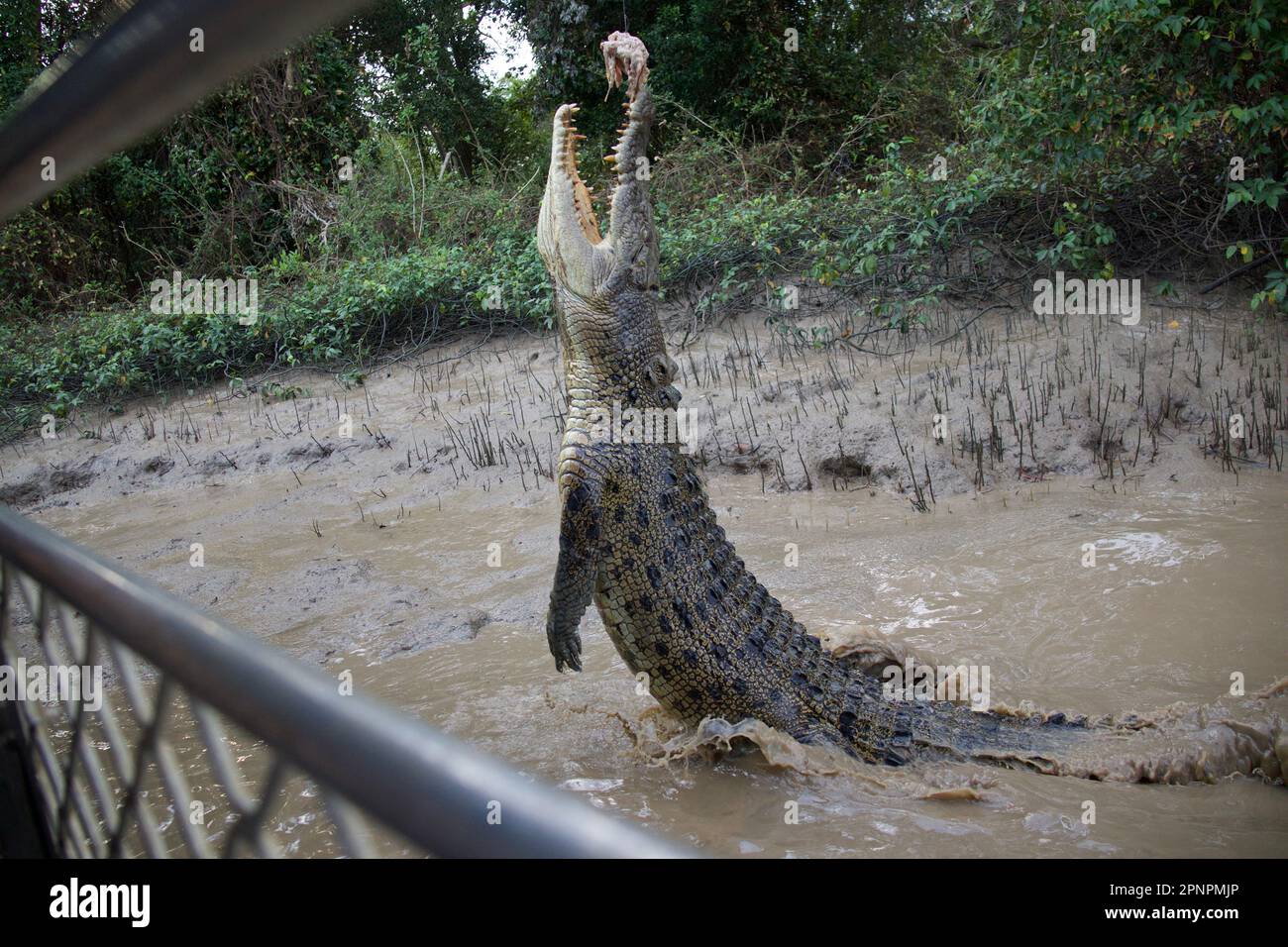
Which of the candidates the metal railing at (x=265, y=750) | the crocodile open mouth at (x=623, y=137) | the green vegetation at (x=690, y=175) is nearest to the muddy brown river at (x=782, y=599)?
the metal railing at (x=265, y=750)

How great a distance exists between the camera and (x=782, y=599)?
525cm

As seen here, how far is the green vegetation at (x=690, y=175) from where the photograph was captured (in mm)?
7441

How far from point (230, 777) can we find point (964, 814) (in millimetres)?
2698

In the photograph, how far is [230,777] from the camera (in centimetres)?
93

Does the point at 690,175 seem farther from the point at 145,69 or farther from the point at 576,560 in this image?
the point at 145,69

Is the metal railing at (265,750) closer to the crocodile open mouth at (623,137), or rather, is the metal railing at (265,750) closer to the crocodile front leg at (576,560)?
the crocodile front leg at (576,560)

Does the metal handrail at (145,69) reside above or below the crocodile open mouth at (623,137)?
below

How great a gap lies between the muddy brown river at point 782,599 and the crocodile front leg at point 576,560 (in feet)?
2.02

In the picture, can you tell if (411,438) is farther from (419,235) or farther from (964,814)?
(964,814)

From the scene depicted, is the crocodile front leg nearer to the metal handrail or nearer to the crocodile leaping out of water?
the crocodile leaping out of water

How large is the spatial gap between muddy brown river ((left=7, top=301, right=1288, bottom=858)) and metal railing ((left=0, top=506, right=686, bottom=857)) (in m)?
0.58

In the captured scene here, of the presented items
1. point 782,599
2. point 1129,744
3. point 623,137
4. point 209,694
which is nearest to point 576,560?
point 623,137

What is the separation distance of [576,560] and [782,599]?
2261 millimetres
